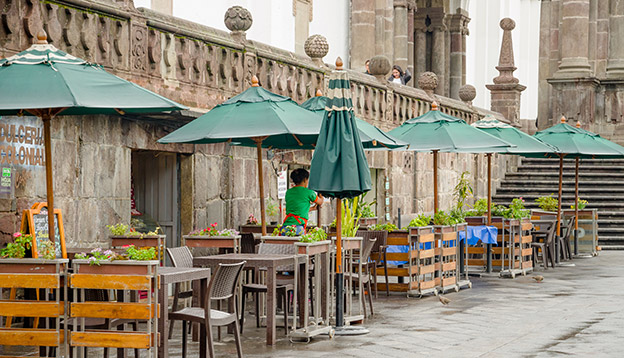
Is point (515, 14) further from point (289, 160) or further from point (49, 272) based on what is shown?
point (49, 272)

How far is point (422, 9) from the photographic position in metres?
35.8

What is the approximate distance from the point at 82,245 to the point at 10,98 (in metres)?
3.51

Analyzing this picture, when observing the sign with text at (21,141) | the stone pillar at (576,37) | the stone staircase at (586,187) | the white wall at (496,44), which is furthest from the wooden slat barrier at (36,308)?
the white wall at (496,44)

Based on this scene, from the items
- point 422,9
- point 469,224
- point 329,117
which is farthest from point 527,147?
point 422,9

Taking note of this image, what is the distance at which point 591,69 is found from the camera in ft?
104

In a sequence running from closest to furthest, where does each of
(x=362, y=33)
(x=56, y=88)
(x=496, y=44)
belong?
(x=56, y=88), (x=362, y=33), (x=496, y=44)

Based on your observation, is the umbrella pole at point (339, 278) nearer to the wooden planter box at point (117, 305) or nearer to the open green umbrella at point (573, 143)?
the wooden planter box at point (117, 305)

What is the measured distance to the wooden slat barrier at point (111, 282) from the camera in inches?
298

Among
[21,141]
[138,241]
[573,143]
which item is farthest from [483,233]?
[21,141]

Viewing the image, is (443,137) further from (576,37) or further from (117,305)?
(576,37)

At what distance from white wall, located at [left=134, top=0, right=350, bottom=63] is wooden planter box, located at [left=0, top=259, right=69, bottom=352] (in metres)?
9.51

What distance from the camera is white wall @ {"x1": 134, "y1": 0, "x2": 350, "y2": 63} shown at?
61.0ft

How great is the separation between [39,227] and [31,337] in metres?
1.72

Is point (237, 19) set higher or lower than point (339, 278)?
higher
